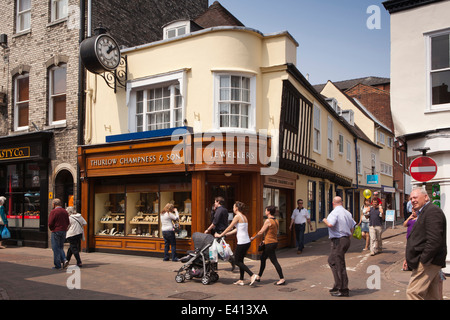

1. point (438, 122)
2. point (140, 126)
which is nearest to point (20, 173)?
point (140, 126)

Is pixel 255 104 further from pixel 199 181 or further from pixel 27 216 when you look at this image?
pixel 27 216

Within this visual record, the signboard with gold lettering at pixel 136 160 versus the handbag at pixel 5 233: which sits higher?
the signboard with gold lettering at pixel 136 160

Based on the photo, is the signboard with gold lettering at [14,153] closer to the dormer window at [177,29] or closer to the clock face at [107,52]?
the clock face at [107,52]

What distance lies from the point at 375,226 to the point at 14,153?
Result: 13880 millimetres

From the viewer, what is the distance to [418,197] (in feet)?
20.3

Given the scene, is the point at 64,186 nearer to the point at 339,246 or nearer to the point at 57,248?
the point at 57,248

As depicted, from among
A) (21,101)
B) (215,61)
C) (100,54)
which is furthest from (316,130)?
(21,101)

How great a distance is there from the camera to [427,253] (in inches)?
228

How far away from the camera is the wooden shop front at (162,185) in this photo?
12.7m

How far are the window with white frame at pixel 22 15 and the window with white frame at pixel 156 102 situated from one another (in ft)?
21.9

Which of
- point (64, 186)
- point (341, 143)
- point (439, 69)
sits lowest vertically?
point (64, 186)

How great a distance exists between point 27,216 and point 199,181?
852cm

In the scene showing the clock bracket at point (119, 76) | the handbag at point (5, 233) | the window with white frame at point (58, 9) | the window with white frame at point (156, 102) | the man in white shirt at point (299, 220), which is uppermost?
the window with white frame at point (58, 9)

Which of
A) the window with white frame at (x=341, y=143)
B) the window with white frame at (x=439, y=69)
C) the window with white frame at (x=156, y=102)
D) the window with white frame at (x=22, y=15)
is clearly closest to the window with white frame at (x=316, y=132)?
the window with white frame at (x=341, y=143)
